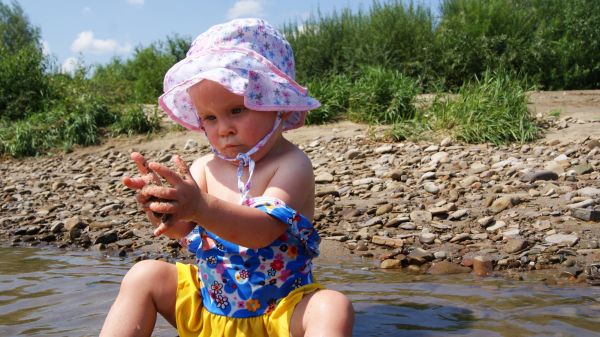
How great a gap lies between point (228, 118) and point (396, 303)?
1.21 m

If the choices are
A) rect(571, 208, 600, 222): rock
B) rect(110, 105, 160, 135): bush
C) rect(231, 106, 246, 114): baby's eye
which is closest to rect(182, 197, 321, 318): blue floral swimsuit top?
rect(231, 106, 246, 114): baby's eye

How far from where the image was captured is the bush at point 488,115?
242 inches

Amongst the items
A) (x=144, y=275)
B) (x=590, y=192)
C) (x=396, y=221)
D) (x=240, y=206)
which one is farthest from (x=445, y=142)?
(x=240, y=206)

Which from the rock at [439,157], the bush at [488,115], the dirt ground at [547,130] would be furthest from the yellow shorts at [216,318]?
the dirt ground at [547,130]

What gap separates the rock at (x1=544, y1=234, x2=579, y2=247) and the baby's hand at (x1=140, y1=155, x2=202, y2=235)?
2.45 m

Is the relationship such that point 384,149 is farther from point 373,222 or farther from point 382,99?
point 373,222

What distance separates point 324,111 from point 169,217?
6.34m

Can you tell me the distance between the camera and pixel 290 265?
226cm

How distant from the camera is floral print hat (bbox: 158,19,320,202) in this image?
2.17 m

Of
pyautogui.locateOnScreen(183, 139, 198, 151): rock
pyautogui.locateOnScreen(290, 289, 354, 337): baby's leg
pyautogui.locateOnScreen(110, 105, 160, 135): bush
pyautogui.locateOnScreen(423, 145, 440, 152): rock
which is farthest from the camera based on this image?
pyautogui.locateOnScreen(110, 105, 160, 135): bush

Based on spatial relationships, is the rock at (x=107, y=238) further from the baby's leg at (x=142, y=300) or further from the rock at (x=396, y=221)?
the baby's leg at (x=142, y=300)

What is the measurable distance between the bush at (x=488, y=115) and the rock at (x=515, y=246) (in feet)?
8.54

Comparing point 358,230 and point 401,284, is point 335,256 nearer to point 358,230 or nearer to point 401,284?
point 358,230

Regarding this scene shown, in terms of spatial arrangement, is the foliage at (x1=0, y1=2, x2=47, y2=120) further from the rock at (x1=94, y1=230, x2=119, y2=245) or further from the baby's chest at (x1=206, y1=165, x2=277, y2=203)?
the baby's chest at (x1=206, y1=165, x2=277, y2=203)
